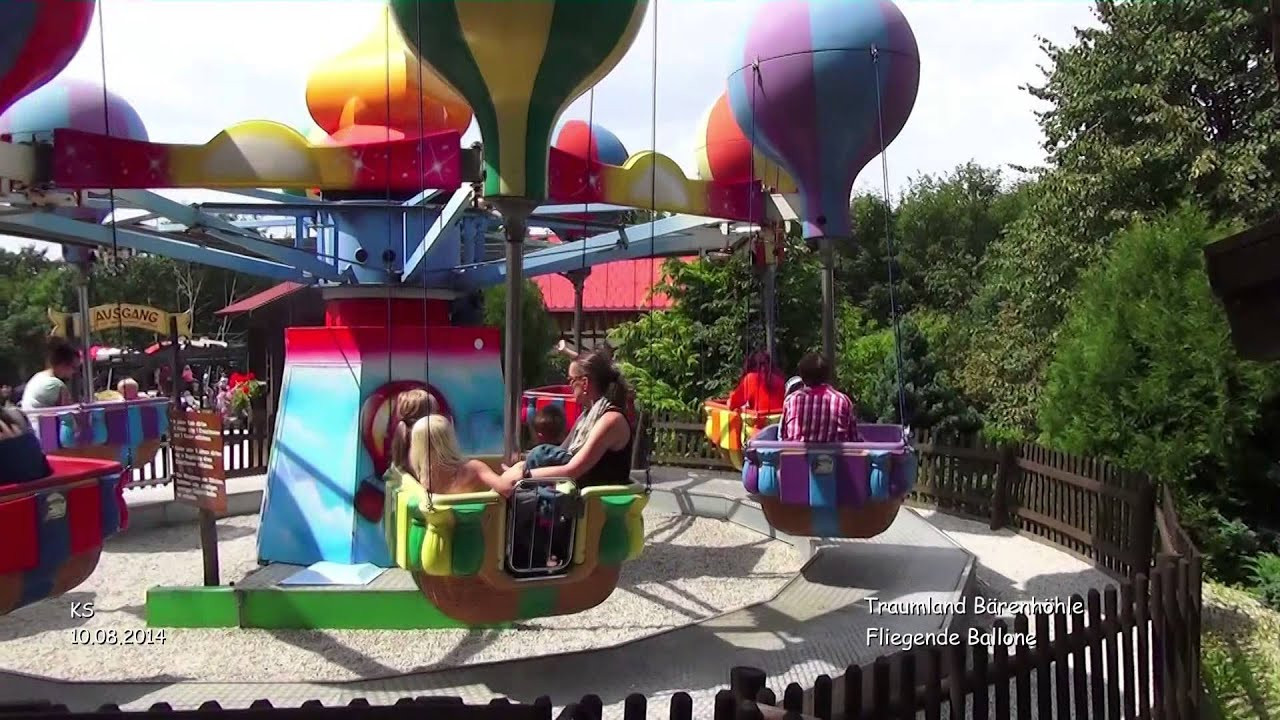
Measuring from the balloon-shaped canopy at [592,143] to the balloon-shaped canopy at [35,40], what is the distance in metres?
5.22

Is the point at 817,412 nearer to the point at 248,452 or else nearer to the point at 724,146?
the point at 724,146

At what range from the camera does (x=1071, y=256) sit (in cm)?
1527

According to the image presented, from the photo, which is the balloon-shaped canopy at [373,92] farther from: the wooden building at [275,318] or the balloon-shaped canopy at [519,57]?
the wooden building at [275,318]

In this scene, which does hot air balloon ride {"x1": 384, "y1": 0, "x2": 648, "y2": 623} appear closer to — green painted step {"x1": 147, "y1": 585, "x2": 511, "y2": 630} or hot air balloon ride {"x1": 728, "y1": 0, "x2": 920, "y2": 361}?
green painted step {"x1": 147, "y1": 585, "x2": 511, "y2": 630}

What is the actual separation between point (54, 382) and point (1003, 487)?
26.6 ft

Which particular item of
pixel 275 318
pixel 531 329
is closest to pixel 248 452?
pixel 531 329

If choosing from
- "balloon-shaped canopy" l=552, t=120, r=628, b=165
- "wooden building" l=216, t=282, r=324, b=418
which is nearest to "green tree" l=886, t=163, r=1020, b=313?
"wooden building" l=216, t=282, r=324, b=418

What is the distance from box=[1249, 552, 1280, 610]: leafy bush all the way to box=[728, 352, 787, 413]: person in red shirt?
11.2 ft

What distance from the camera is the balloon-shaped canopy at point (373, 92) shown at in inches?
278

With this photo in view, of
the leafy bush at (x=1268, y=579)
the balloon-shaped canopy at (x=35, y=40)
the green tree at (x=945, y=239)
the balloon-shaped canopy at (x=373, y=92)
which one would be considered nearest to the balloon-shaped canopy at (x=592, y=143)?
the balloon-shaped canopy at (x=373, y=92)

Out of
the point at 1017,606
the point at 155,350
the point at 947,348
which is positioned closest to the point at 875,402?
the point at 1017,606

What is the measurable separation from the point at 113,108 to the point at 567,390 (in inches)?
184

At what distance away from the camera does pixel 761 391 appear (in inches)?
317

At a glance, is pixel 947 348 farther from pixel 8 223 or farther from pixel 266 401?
pixel 8 223
